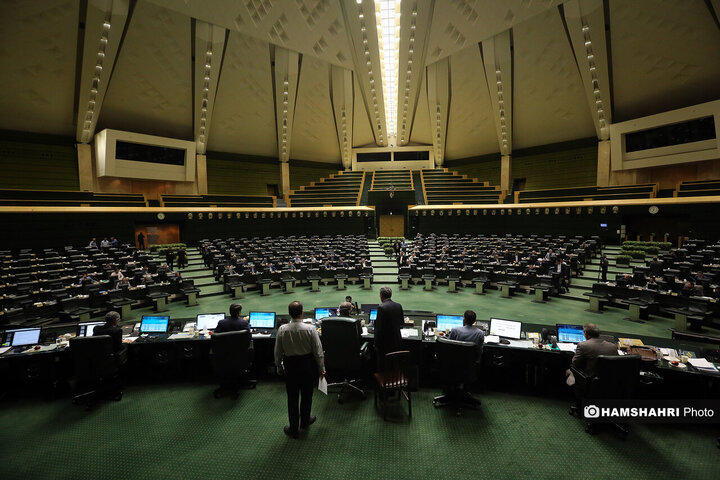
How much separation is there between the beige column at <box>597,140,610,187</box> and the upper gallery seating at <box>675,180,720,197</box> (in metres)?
4.67

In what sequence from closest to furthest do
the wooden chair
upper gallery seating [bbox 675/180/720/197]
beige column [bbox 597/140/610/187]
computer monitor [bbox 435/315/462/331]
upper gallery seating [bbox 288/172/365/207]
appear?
the wooden chair
computer monitor [bbox 435/315/462/331]
upper gallery seating [bbox 675/180/720/197]
beige column [bbox 597/140/610/187]
upper gallery seating [bbox 288/172/365/207]

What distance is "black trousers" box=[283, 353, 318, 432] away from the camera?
373 cm

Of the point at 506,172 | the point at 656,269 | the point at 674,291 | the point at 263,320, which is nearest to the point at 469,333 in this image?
the point at 263,320

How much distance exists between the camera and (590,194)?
20.6 metres

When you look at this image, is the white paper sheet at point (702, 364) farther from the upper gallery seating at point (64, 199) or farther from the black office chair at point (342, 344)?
the upper gallery seating at point (64, 199)

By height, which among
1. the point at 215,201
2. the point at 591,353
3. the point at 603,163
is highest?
the point at 603,163

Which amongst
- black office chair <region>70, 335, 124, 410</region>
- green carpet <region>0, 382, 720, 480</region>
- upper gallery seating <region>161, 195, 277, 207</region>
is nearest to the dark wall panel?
upper gallery seating <region>161, 195, 277, 207</region>

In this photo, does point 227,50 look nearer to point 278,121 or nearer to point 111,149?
point 278,121

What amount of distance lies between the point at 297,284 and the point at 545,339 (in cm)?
998

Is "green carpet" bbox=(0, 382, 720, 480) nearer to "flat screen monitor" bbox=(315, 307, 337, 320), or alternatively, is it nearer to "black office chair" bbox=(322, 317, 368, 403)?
"black office chair" bbox=(322, 317, 368, 403)

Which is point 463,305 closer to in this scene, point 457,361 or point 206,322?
point 457,361

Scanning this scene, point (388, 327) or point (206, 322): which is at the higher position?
point (388, 327)

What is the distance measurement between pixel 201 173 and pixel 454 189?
789 inches

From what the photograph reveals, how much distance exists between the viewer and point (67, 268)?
12555mm
